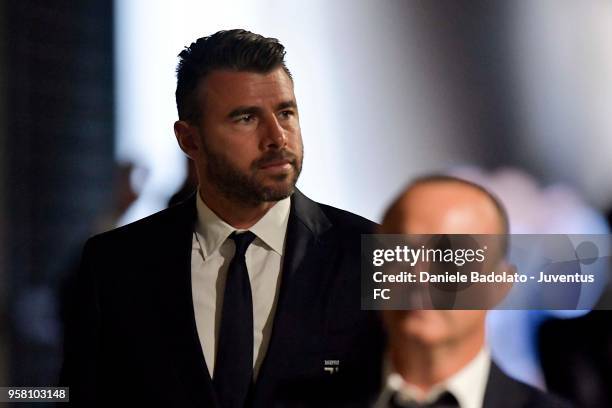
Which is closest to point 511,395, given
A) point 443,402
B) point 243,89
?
point 443,402

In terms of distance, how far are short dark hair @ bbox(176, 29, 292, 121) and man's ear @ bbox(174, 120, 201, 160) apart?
0.02 metres

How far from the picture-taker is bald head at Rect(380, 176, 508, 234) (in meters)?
2.05

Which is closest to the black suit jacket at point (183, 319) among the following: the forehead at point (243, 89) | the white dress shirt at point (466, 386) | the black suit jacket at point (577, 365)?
the white dress shirt at point (466, 386)

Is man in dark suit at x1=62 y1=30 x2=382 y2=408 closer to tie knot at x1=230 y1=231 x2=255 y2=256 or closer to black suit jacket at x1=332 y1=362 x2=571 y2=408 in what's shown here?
tie knot at x1=230 y1=231 x2=255 y2=256

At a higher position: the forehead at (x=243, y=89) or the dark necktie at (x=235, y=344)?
the forehead at (x=243, y=89)

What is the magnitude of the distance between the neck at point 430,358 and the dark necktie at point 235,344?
1.06 ft

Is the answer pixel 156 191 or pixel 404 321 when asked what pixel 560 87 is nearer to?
pixel 404 321

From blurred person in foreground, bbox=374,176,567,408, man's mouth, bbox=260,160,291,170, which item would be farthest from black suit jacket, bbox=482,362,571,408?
man's mouth, bbox=260,160,291,170

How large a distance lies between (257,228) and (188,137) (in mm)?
262

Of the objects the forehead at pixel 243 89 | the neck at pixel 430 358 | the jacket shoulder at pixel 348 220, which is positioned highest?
the forehead at pixel 243 89

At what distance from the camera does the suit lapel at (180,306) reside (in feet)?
6.82

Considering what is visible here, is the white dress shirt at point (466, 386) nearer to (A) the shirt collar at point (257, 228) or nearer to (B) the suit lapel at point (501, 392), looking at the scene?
(B) the suit lapel at point (501, 392)

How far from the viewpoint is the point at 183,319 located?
2105 millimetres

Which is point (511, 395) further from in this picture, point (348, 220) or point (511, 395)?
point (348, 220)
